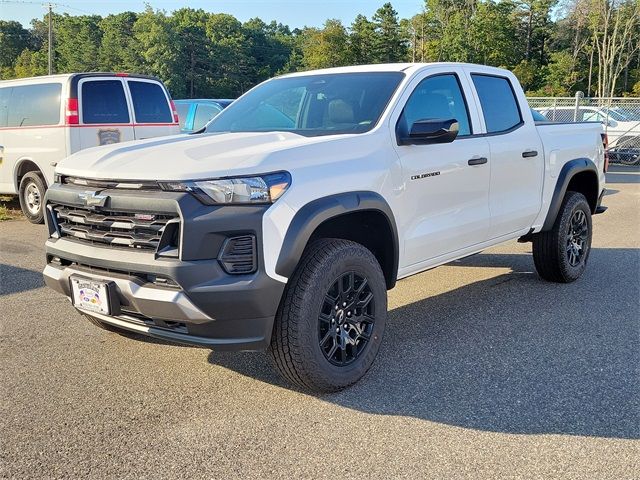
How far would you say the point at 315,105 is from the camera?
4469 millimetres

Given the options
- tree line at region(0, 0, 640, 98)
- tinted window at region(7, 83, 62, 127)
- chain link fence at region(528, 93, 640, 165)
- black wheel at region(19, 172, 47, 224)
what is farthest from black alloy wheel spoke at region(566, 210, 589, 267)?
tree line at region(0, 0, 640, 98)

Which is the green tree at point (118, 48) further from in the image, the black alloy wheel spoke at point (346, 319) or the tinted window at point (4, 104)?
the black alloy wheel spoke at point (346, 319)

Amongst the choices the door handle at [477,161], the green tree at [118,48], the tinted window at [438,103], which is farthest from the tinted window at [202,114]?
the green tree at [118,48]

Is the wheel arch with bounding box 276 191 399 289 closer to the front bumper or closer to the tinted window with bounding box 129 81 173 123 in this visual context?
the front bumper

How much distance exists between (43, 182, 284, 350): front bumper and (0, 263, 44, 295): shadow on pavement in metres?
3.02

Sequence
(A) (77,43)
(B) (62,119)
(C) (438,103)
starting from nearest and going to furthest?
(C) (438,103) → (B) (62,119) → (A) (77,43)

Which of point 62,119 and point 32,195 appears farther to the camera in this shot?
point 32,195

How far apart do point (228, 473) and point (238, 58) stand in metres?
91.9

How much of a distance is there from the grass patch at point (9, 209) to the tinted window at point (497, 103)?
7.95 meters

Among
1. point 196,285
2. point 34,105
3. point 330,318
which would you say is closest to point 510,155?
point 330,318

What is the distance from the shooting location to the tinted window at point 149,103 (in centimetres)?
956

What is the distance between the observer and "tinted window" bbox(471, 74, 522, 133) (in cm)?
505

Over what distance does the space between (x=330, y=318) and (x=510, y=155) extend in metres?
2.42

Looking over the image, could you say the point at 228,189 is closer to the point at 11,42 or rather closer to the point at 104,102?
the point at 104,102
